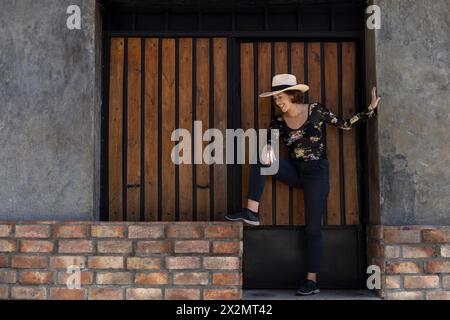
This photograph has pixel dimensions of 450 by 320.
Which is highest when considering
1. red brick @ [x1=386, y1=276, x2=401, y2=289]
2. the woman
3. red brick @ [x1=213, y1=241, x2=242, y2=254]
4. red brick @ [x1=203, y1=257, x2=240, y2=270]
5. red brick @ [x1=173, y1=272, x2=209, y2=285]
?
the woman

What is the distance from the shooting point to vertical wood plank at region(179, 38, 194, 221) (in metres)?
4.73

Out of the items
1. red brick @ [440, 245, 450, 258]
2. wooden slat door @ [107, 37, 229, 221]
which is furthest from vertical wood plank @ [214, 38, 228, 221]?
red brick @ [440, 245, 450, 258]

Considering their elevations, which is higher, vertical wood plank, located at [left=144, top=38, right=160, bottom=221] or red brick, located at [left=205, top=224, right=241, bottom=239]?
vertical wood plank, located at [left=144, top=38, right=160, bottom=221]

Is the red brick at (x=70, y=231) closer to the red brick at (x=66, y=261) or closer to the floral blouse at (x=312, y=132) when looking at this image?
the red brick at (x=66, y=261)

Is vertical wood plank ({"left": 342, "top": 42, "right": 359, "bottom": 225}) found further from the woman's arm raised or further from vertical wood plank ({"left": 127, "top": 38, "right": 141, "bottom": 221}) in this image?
vertical wood plank ({"left": 127, "top": 38, "right": 141, "bottom": 221})

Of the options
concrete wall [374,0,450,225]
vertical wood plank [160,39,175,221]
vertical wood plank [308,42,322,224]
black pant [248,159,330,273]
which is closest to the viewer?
concrete wall [374,0,450,225]

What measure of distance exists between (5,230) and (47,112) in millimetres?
955

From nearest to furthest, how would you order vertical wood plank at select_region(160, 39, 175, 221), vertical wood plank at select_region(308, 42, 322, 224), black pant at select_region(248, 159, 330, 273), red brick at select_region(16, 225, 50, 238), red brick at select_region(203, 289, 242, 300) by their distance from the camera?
red brick at select_region(203, 289, 242, 300), red brick at select_region(16, 225, 50, 238), black pant at select_region(248, 159, 330, 273), vertical wood plank at select_region(160, 39, 175, 221), vertical wood plank at select_region(308, 42, 322, 224)

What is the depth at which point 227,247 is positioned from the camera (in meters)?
4.24

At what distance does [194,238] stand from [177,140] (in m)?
0.91

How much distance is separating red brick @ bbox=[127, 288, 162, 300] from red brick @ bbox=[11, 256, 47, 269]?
2.21 ft

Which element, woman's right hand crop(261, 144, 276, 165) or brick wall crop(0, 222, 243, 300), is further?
woman's right hand crop(261, 144, 276, 165)

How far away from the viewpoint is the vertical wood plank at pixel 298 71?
15.6 ft

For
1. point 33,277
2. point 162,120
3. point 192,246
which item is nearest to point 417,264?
point 192,246
